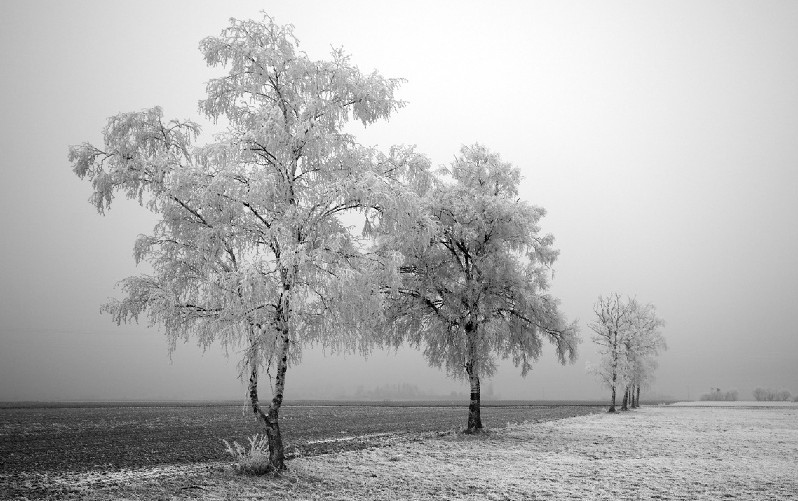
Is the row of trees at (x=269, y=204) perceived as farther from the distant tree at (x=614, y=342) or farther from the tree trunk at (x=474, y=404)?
the distant tree at (x=614, y=342)

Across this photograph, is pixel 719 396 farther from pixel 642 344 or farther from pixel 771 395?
pixel 642 344

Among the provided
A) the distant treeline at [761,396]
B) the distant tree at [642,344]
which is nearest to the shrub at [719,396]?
the distant treeline at [761,396]

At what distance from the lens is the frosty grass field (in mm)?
12430

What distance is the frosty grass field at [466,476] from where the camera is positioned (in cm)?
1243

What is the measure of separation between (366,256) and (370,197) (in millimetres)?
1739

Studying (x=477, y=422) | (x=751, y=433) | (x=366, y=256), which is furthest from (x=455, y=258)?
(x=751, y=433)

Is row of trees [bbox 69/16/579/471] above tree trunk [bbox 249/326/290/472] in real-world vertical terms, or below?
above

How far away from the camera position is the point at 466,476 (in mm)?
15078

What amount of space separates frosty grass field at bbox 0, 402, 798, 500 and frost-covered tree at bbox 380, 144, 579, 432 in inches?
191

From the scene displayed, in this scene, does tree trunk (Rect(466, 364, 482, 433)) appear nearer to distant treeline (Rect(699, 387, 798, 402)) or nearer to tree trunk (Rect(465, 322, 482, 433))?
tree trunk (Rect(465, 322, 482, 433))

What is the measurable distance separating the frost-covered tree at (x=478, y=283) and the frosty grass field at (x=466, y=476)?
485 centimetres

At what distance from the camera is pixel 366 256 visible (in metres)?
14.9

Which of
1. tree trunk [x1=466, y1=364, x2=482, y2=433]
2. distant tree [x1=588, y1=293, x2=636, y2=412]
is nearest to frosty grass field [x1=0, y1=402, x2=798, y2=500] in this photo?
tree trunk [x1=466, y1=364, x2=482, y2=433]

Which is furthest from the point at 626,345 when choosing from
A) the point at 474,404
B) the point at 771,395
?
the point at 771,395
